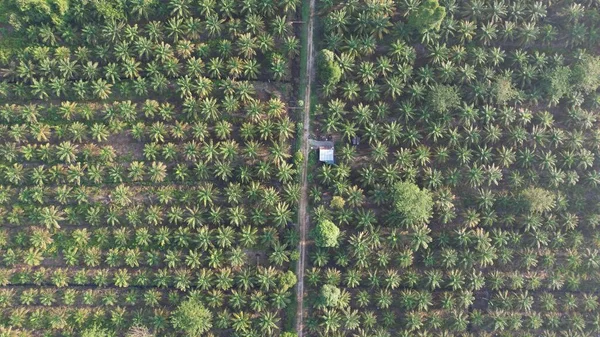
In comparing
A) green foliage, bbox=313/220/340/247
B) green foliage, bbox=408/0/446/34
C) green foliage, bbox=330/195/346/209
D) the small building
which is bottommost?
green foliage, bbox=313/220/340/247

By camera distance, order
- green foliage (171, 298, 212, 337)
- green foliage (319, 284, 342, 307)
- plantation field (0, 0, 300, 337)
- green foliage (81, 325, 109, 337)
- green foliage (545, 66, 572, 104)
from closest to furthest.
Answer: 1. green foliage (171, 298, 212, 337)
2. green foliage (319, 284, 342, 307)
3. green foliage (81, 325, 109, 337)
4. green foliage (545, 66, 572, 104)
5. plantation field (0, 0, 300, 337)

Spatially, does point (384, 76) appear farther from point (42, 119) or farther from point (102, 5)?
point (42, 119)

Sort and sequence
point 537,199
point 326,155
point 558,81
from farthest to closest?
point 326,155
point 558,81
point 537,199

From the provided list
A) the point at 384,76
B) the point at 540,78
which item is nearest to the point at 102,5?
the point at 384,76

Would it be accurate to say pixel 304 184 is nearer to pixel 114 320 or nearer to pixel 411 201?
pixel 411 201

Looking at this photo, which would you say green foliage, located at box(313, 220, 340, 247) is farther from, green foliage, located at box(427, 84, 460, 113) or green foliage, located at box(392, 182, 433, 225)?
green foliage, located at box(427, 84, 460, 113)

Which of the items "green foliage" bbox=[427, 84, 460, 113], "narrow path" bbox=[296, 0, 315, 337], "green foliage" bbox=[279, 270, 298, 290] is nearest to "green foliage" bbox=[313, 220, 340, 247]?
"narrow path" bbox=[296, 0, 315, 337]

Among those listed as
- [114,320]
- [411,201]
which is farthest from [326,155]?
[114,320]

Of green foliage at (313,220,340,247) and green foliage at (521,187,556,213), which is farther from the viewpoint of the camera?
green foliage at (521,187,556,213)

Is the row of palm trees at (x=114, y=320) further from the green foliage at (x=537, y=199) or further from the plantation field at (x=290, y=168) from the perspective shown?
the green foliage at (x=537, y=199)
